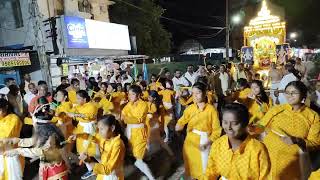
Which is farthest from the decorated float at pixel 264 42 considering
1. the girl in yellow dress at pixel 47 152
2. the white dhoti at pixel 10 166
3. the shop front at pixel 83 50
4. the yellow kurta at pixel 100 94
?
the girl in yellow dress at pixel 47 152

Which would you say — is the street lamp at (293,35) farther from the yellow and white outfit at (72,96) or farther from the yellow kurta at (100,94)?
the yellow and white outfit at (72,96)

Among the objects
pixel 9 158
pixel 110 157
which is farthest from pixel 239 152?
pixel 9 158

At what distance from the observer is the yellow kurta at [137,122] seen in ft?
19.5

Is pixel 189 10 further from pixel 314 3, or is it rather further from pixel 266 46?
pixel 266 46

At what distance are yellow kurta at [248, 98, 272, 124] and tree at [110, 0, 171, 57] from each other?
842 inches

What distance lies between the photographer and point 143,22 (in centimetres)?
2795

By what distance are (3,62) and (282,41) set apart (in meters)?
16.4

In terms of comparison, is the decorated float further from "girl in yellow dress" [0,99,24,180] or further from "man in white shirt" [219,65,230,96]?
"girl in yellow dress" [0,99,24,180]

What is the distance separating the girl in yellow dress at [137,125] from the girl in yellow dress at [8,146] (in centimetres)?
183

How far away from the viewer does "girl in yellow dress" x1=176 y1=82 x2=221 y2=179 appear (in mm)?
4852

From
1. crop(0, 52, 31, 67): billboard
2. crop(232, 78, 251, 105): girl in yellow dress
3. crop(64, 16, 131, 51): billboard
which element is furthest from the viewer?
crop(64, 16, 131, 51): billboard

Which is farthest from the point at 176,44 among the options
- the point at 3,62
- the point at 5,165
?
the point at 5,165

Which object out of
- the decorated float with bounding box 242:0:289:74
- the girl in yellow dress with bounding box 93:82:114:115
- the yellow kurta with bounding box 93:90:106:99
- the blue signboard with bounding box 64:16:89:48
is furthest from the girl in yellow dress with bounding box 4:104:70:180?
the decorated float with bounding box 242:0:289:74

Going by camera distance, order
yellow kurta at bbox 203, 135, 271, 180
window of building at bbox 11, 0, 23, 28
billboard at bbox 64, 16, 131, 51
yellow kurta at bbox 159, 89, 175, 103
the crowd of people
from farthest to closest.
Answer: window of building at bbox 11, 0, 23, 28, billboard at bbox 64, 16, 131, 51, yellow kurta at bbox 159, 89, 175, 103, the crowd of people, yellow kurta at bbox 203, 135, 271, 180
